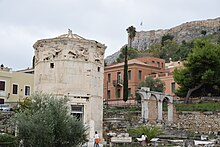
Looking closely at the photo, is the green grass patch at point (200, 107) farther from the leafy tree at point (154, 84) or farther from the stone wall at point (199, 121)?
the leafy tree at point (154, 84)

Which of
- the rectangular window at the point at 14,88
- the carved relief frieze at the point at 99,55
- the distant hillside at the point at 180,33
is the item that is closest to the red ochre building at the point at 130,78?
the rectangular window at the point at 14,88

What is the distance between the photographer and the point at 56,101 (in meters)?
18.0

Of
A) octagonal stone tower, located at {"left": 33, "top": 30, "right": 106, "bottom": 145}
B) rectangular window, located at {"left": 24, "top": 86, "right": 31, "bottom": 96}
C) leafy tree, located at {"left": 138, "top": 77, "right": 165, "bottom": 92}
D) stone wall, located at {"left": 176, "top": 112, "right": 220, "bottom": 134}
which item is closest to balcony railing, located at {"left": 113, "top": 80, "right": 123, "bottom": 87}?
leafy tree, located at {"left": 138, "top": 77, "right": 165, "bottom": 92}

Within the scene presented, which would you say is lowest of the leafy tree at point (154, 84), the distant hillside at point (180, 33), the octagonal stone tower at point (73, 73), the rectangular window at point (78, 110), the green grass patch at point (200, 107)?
the rectangular window at point (78, 110)

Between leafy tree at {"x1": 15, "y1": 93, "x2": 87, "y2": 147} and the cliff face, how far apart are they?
112174 millimetres

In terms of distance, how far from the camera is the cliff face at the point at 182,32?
12898cm

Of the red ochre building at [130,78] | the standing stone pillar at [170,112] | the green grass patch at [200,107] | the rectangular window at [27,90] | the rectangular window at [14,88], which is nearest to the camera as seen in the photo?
the green grass patch at [200,107]

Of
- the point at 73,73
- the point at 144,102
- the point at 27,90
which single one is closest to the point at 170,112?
the point at 144,102

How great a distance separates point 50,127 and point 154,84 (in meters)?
38.1

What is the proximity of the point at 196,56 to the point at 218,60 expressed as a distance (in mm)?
2456

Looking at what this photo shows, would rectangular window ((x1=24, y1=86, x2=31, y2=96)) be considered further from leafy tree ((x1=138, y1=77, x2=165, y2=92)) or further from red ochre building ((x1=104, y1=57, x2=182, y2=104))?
leafy tree ((x1=138, y1=77, x2=165, y2=92))

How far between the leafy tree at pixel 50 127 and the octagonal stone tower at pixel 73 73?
5.95 meters

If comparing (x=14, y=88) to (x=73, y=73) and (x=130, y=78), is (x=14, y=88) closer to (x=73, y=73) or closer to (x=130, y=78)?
(x=130, y=78)

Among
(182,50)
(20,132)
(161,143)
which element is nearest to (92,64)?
(161,143)
